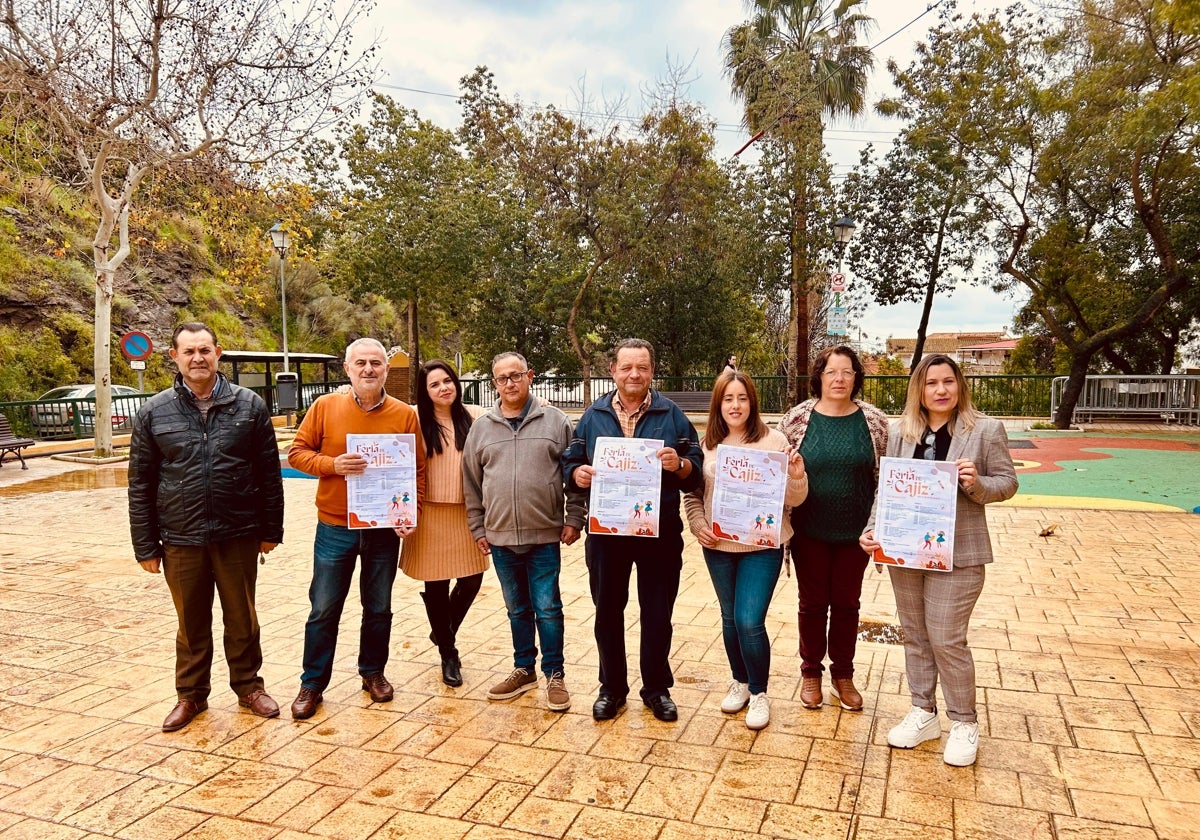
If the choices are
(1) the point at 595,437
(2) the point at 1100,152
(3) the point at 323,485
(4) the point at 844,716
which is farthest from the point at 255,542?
(2) the point at 1100,152

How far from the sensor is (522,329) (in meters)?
25.4

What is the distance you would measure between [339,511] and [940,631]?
9.24 ft

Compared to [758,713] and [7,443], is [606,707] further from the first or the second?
[7,443]

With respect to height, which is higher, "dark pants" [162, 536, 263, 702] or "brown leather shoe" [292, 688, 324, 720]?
"dark pants" [162, 536, 263, 702]

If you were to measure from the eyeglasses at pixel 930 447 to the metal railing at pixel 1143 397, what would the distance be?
1765cm

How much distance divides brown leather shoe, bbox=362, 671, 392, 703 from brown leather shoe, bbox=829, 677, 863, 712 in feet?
7.50

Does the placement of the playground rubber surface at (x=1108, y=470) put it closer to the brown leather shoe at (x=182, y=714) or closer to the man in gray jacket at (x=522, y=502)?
the man in gray jacket at (x=522, y=502)

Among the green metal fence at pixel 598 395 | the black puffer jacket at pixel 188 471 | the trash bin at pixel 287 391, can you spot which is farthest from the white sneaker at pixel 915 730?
the trash bin at pixel 287 391

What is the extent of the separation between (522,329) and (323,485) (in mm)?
21725

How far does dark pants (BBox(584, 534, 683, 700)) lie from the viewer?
3.73 meters

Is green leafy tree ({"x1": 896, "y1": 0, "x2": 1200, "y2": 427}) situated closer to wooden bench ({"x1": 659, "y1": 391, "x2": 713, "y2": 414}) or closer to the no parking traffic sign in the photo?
wooden bench ({"x1": 659, "y1": 391, "x2": 713, "y2": 414})

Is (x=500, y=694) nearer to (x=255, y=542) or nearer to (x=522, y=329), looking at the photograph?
(x=255, y=542)

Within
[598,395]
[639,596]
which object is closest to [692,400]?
Answer: [598,395]

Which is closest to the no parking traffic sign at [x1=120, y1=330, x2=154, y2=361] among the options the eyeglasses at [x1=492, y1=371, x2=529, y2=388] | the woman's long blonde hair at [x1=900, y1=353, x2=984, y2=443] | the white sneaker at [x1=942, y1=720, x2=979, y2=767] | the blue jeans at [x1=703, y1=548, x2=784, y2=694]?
the eyeglasses at [x1=492, y1=371, x2=529, y2=388]
